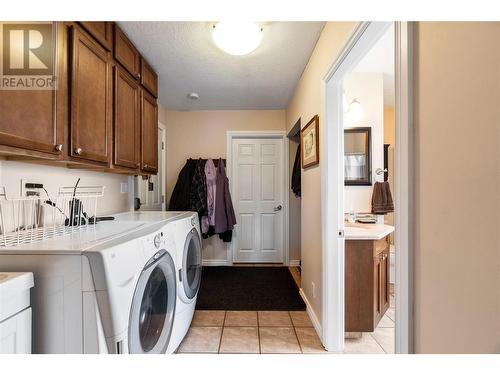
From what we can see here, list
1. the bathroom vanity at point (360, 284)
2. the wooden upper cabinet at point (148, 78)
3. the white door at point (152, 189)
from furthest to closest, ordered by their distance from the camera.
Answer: the white door at point (152, 189) < the wooden upper cabinet at point (148, 78) < the bathroom vanity at point (360, 284)

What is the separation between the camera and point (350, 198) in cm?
244

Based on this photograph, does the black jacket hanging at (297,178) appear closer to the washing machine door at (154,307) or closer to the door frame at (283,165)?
the door frame at (283,165)

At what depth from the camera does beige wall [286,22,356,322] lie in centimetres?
148

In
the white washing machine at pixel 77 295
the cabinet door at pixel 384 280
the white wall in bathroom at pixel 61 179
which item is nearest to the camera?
the white washing machine at pixel 77 295

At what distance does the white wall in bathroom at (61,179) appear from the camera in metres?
1.13

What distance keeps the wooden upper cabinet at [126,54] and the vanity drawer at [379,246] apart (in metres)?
2.31

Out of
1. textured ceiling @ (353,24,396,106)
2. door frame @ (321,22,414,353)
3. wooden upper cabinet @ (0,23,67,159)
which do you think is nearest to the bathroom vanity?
door frame @ (321,22,414,353)

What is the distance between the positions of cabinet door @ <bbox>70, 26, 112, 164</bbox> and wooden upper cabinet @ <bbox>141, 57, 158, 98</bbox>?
504mm

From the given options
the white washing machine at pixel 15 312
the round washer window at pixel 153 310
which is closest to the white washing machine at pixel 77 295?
the white washing machine at pixel 15 312

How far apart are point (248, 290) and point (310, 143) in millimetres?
1758

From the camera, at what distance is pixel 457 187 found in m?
0.57

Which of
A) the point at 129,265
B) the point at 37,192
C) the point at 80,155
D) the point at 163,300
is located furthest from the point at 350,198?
the point at 37,192
